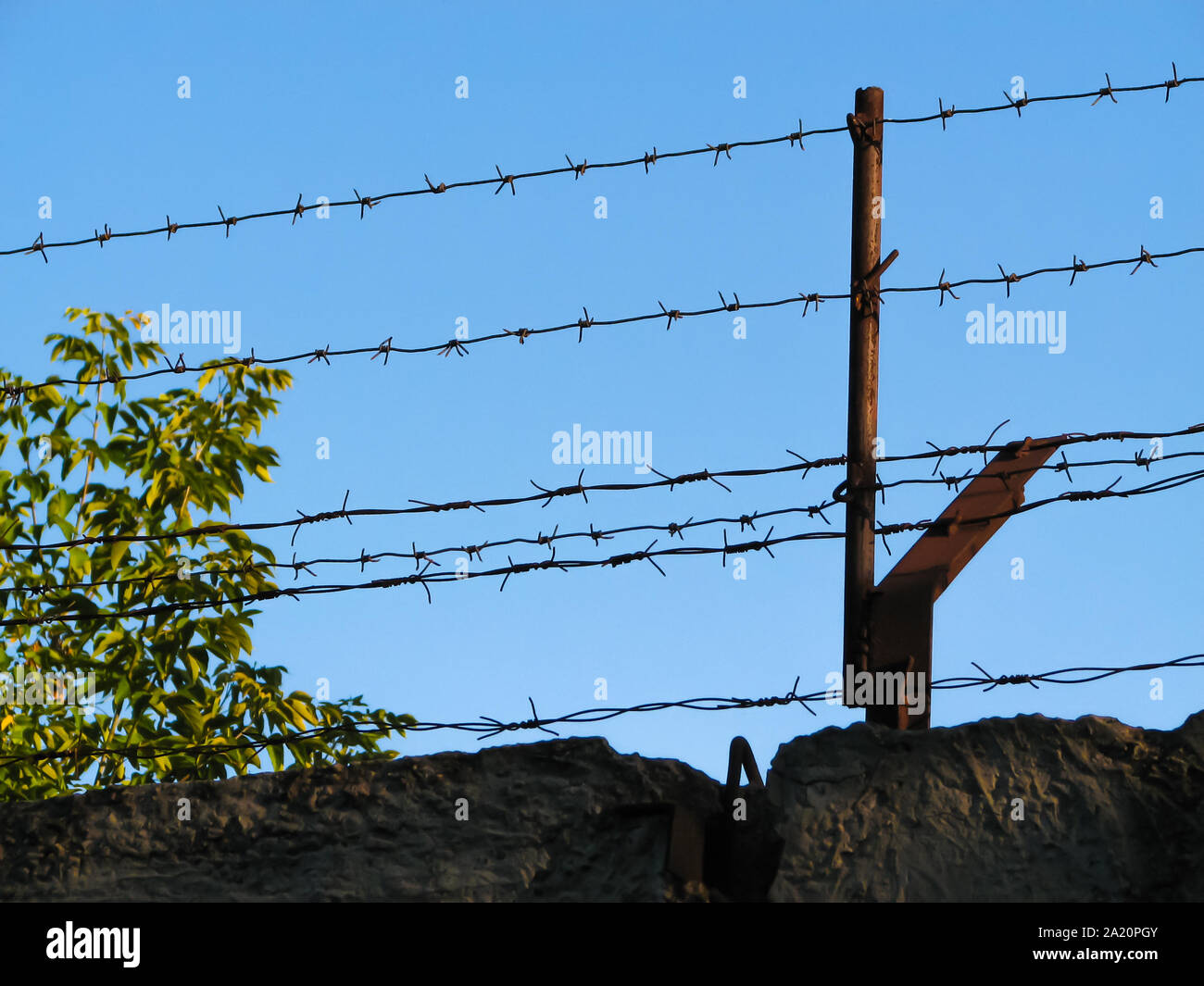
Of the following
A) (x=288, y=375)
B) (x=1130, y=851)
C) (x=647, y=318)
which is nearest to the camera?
(x=1130, y=851)

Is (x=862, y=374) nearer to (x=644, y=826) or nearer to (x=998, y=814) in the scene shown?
(x=998, y=814)

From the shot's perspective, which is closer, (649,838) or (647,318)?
(649,838)

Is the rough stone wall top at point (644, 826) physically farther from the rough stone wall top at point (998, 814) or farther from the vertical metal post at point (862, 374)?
the vertical metal post at point (862, 374)

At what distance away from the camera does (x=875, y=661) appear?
8.08 ft

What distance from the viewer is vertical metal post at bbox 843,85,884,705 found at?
97.7 inches

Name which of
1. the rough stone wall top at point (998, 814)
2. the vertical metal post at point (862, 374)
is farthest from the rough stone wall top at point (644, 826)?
the vertical metal post at point (862, 374)

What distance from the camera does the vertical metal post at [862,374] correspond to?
2482 millimetres

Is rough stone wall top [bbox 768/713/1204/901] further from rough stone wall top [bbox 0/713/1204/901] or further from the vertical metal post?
the vertical metal post

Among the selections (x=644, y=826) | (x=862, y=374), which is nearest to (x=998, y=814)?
(x=644, y=826)

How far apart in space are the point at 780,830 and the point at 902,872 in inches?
8.9

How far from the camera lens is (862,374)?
2.56m
